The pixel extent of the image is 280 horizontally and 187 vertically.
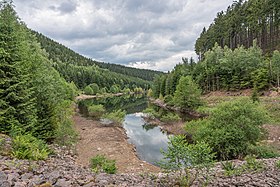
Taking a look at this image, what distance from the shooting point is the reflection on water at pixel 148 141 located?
67.1 feet

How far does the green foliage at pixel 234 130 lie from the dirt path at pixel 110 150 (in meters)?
5.02

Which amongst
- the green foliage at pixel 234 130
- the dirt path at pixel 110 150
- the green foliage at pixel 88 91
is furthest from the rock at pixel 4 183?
the green foliage at pixel 88 91

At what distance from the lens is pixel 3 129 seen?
12680mm

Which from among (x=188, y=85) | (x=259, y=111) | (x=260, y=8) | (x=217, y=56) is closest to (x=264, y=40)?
(x=260, y=8)

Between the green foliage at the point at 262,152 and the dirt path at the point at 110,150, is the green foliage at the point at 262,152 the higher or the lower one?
the higher one

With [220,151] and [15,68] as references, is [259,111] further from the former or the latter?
[15,68]

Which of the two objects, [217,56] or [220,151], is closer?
[220,151]

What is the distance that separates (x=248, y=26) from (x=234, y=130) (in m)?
59.9

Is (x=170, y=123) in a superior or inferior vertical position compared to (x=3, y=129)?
inferior

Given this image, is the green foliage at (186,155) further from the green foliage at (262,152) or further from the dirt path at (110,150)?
the green foliage at (262,152)

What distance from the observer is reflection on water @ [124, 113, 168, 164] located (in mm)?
20438

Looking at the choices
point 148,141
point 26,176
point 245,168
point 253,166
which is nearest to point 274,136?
point 148,141

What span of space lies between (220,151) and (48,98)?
47.6 feet

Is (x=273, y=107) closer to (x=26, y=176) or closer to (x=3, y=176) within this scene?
(x=26, y=176)
